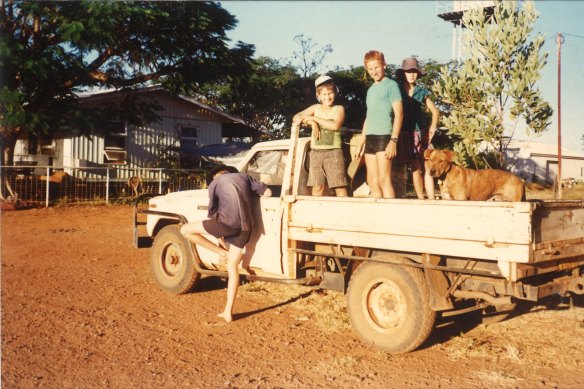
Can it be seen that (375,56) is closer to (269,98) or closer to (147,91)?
(147,91)

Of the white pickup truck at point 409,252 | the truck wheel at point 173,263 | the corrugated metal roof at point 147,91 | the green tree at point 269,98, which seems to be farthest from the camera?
the green tree at point 269,98

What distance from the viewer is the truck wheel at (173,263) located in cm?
645

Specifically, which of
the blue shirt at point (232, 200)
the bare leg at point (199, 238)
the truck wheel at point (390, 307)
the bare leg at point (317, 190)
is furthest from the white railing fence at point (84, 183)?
the truck wheel at point (390, 307)

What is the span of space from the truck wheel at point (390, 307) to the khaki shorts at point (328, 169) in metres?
1.14

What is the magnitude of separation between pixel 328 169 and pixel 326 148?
0.23 meters

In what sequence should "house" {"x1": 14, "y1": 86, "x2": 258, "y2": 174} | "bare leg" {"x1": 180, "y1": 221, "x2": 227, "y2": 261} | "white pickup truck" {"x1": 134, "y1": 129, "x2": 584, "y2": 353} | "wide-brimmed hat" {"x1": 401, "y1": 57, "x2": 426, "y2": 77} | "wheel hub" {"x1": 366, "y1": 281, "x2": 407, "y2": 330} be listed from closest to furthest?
1. "white pickup truck" {"x1": 134, "y1": 129, "x2": 584, "y2": 353}
2. "wheel hub" {"x1": 366, "y1": 281, "x2": 407, "y2": 330}
3. "bare leg" {"x1": 180, "y1": 221, "x2": 227, "y2": 261}
4. "wide-brimmed hat" {"x1": 401, "y1": 57, "x2": 426, "y2": 77}
5. "house" {"x1": 14, "y1": 86, "x2": 258, "y2": 174}

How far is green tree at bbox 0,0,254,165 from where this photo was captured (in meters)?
14.3

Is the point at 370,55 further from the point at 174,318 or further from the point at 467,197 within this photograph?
the point at 174,318

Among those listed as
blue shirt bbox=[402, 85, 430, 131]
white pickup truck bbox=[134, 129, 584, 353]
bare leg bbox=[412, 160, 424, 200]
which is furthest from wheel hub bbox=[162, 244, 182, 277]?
blue shirt bbox=[402, 85, 430, 131]

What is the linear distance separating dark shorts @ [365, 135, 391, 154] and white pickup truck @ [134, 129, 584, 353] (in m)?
0.68

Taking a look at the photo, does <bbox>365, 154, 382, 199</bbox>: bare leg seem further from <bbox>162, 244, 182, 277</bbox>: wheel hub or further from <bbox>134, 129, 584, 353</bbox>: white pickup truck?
<bbox>162, 244, 182, 277</bbox>: wheel hub

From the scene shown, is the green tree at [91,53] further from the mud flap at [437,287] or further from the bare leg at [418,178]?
the mud flap at [437,287]

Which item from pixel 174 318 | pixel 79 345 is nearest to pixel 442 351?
pixel 174 318

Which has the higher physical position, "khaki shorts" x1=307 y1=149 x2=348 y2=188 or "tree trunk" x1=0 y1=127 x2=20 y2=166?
"tree trunk" x1=0 y1=127 x2=20 y2=166
